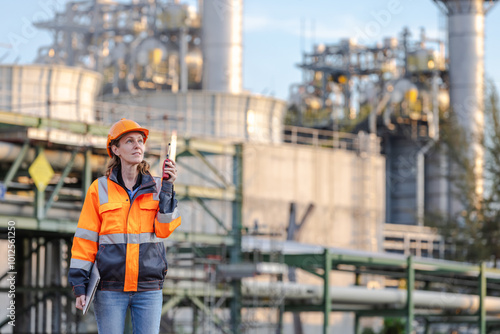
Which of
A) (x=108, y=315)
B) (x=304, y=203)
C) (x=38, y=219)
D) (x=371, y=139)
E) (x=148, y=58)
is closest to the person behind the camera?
(x=108, y=315)

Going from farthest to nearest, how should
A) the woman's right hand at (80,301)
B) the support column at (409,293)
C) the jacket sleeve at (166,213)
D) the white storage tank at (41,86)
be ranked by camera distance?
the white storage tank at (41,86)
the support column at (409,293)
the jacket sleeve at (166,213)
the woman's right hand at (80,301)

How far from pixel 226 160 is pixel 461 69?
18.7 m

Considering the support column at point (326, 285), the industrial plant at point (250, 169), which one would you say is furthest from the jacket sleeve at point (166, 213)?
the support column at point (326, 285)

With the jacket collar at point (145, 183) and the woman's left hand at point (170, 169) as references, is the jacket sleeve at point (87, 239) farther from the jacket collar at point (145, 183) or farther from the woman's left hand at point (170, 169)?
the woman's left hand at point (170, 169)

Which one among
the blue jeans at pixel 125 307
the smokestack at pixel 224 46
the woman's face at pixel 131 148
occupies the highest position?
the smokestack at pixel 224 46

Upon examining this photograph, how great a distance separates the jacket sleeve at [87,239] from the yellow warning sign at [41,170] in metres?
12.1

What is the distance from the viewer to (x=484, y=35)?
4909 centimetres

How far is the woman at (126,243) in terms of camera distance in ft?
17.8

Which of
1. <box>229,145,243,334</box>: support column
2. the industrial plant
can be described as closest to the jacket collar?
the industrial plant

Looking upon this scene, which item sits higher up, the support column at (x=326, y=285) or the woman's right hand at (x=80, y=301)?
the woman's right hand at (x=80, y=301)

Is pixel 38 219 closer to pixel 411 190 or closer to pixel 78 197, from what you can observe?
pixel 78 197

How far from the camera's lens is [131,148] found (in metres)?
5.62

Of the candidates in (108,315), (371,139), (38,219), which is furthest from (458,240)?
(108,315)

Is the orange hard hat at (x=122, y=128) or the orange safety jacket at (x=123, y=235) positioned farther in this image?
the orange hard hat at (x=122, y=128)
